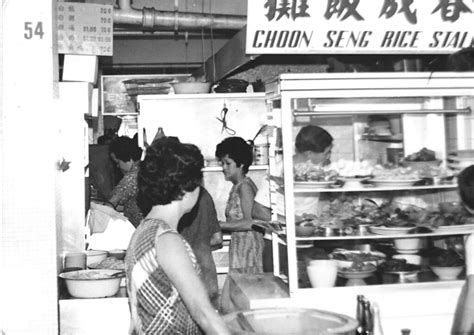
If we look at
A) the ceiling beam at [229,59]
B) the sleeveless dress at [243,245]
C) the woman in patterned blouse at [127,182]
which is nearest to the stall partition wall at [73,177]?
the woman in patterned blouse at [127,182]

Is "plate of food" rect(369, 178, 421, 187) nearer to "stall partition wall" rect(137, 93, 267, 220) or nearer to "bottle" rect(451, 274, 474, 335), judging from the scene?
"bottle" rect(451, 274, 474, 335)

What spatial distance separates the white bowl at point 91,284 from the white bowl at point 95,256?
1.96 feet

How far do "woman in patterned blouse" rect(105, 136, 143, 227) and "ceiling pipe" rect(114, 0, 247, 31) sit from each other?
183 cm

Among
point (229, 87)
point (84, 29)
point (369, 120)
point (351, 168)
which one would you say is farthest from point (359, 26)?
point (84, 29)

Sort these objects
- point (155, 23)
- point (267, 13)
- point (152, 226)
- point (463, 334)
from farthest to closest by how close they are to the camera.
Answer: point (155, 23), point (267, 13), point (463, 334), point (152, 226)

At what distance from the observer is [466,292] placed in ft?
10.2

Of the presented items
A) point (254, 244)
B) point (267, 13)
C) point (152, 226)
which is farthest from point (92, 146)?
point (152, 226)

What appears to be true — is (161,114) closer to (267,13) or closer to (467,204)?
(267,13)

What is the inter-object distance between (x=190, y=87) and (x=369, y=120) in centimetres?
272

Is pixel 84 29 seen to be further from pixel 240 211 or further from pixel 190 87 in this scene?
pixel 240 211

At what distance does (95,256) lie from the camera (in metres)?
4.88

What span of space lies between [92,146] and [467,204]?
205 inches

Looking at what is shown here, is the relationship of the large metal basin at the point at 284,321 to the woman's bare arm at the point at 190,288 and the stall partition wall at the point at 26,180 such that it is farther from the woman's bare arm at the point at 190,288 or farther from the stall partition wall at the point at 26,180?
the stall partition wall at the point at 26,180

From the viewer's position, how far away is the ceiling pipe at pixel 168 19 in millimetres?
7367
